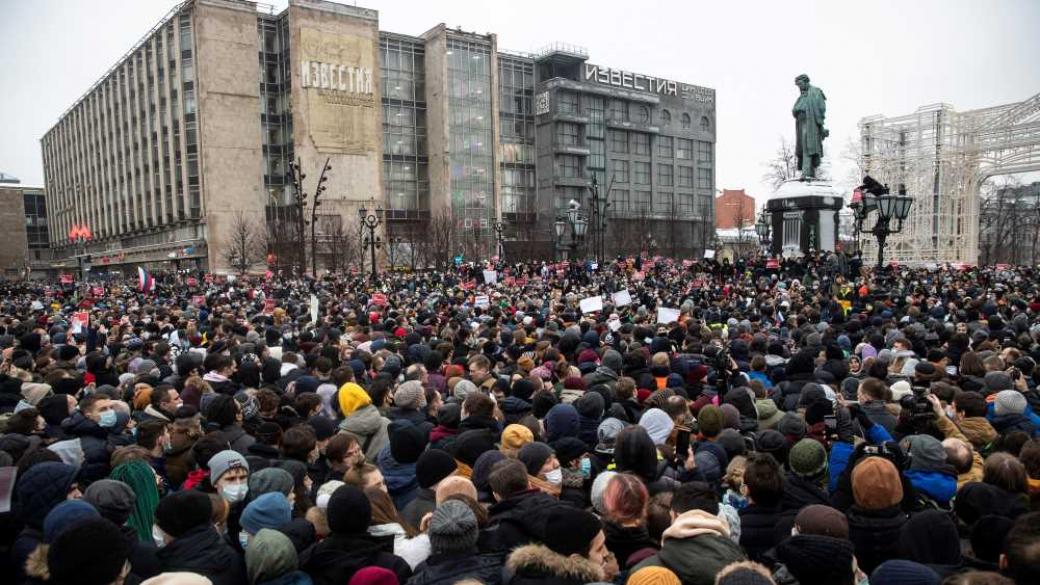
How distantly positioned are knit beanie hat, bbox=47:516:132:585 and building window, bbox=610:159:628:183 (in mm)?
A: 90981

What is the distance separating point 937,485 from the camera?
199 inches

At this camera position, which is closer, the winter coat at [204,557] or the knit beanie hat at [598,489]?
the winter coat at [204,557]

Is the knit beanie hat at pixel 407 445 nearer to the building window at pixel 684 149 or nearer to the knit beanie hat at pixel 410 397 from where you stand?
the knit beanie hat at pixel 410 397

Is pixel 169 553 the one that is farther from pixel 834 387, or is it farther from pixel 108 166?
pixel 108 166

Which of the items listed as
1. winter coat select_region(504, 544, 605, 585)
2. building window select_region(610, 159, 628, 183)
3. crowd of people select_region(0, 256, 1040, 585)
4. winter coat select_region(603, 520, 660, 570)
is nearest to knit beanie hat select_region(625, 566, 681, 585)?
crowd of people select_region(0, 256, 1040, 585)

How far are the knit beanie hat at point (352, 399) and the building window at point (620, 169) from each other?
87.3m

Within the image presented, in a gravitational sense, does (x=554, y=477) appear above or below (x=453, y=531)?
below

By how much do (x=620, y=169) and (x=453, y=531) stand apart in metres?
91.6

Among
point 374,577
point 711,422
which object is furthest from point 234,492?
point 711,422

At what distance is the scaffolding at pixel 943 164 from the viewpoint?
45.3 m

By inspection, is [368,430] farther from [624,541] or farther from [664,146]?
[664,146]

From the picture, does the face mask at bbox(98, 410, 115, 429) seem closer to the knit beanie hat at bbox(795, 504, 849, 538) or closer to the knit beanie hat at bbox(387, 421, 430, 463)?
the knit beanie hat at bbox(387, 421, 430, 463)

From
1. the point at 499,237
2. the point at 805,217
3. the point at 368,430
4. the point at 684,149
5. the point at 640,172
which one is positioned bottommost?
the point at 368,430

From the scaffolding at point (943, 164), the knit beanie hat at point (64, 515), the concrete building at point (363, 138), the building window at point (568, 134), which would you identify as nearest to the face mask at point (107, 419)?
the knit beanie hat at point (64, 515)
